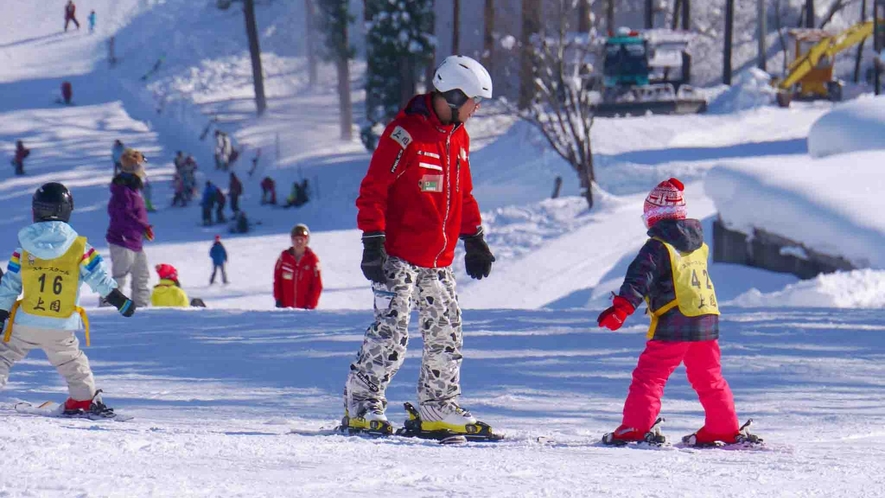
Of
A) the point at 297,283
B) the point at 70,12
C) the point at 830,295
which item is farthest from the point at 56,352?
the point at 70,12

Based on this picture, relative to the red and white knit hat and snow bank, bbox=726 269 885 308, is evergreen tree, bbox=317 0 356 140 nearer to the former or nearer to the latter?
snow bank, bbox=726 269 885 308

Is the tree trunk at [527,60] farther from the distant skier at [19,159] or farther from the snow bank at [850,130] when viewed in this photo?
the distant skier at [19,159]

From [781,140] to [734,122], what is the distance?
3.16 m

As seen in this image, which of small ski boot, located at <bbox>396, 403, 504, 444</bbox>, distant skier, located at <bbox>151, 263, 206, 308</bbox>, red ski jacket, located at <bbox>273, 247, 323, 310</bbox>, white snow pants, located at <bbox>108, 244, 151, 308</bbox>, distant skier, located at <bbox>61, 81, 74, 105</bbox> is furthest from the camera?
distant skier, located at <bbox>61, 81, 74, 105</bbox>

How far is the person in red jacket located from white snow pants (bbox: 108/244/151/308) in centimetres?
126

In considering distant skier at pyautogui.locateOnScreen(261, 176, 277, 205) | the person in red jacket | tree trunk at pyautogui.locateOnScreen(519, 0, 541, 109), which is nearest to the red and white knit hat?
the person in red jacket

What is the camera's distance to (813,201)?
15.5 metres

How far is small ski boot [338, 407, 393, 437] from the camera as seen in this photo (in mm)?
5359

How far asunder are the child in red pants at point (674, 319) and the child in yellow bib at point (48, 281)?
7.96ft

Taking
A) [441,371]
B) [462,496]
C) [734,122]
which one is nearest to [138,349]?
[441,371]

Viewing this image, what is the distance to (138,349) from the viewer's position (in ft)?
28.9

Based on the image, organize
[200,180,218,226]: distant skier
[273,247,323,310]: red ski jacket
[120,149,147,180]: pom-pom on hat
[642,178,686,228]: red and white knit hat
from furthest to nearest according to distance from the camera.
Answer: [200,180,218,226]: distant skier
[273,247,323,310]: red ski jacket
[120,149,147,180]: pom-pom on hat
[642,178,686,228]: red and white knit hat

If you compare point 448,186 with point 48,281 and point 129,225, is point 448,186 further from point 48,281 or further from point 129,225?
point 129,225

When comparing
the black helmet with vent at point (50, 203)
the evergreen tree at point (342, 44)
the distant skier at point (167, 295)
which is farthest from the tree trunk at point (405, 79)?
the black helmet with vent at point (50, 203)
